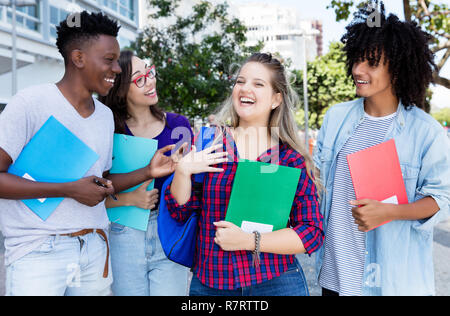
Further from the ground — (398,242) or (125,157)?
(125,157)

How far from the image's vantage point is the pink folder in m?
1.93

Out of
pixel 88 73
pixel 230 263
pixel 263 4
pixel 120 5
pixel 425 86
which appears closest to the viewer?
pixel 230 263

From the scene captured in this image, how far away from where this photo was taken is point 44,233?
172 centimetres

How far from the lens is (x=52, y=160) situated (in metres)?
1.78

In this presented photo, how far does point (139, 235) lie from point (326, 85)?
787 inches

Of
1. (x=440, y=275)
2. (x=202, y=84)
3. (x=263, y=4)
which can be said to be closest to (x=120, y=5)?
(x=202, y=84)

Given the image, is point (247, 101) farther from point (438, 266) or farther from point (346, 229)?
point (438, 266)

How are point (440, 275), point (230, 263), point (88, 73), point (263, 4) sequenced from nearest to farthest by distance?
point (230, 263)
point (88, 73)
point (440, 275)
point (263, 4)

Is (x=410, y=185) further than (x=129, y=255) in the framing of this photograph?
No

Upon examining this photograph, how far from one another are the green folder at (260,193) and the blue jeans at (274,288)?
0.85 ft

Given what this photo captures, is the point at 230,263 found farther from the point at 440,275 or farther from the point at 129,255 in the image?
the point at 440,275

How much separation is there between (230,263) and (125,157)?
0.84 m

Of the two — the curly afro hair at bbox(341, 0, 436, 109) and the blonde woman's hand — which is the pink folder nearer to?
the curly afro hair at bbox(341, 0, 436, 109)
